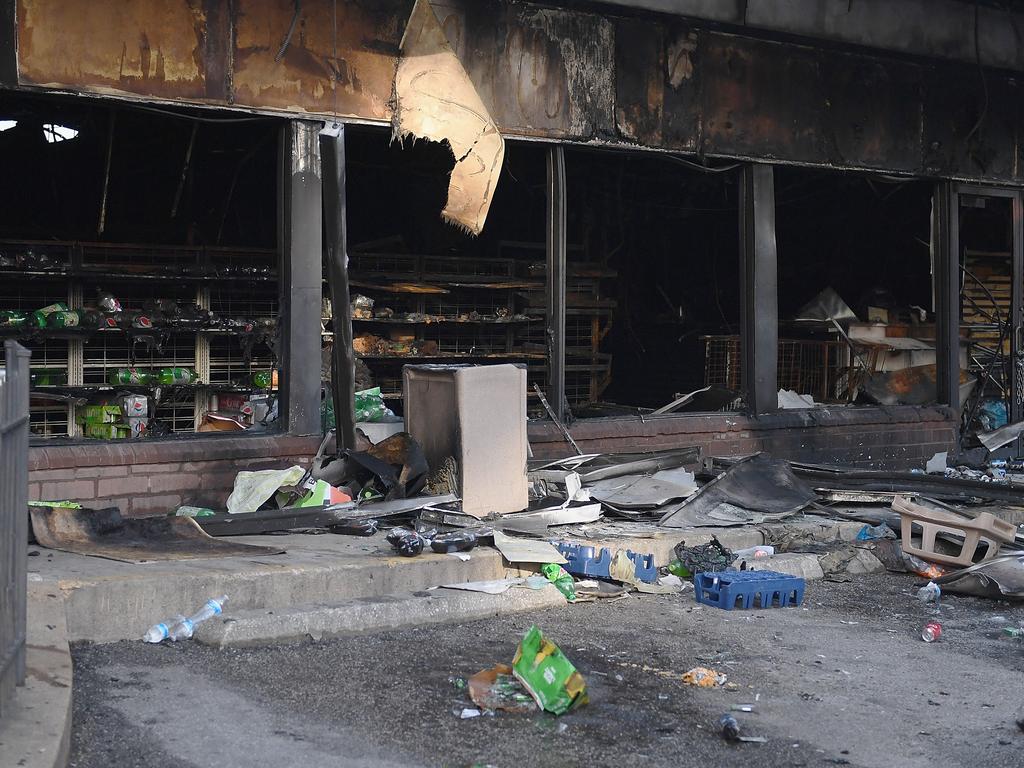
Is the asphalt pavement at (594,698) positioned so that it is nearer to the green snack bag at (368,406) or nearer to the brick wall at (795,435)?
the green snack bag at (368,406)

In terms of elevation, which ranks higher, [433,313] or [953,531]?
[433,313]

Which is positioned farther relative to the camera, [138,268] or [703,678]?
[138,268]

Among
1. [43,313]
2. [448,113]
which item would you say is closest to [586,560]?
[448,113]

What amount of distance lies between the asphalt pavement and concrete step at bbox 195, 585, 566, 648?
0.31ft

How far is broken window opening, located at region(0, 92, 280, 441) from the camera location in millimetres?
10594

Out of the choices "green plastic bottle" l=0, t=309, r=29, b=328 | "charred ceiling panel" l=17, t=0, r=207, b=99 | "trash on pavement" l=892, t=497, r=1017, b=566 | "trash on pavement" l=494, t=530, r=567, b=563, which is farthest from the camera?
"green plastic bottle" l=0, t=309, r=29, b=328

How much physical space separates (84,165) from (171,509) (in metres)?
5.54

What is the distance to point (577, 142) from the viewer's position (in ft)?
31.7

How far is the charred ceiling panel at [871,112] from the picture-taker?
Result: 1111 centimetres

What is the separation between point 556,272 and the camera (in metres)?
9.66

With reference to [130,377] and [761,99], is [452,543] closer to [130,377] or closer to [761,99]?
[130,377]

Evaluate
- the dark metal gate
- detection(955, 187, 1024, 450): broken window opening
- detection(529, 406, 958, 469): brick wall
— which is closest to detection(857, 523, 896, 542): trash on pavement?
detection(529, 406, 958, 469): brick wall

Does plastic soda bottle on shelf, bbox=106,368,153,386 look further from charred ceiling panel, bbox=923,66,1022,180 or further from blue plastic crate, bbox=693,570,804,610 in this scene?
charred ceiling panel, bbox=923,66,1022,180

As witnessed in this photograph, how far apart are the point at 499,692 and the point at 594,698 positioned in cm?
44
